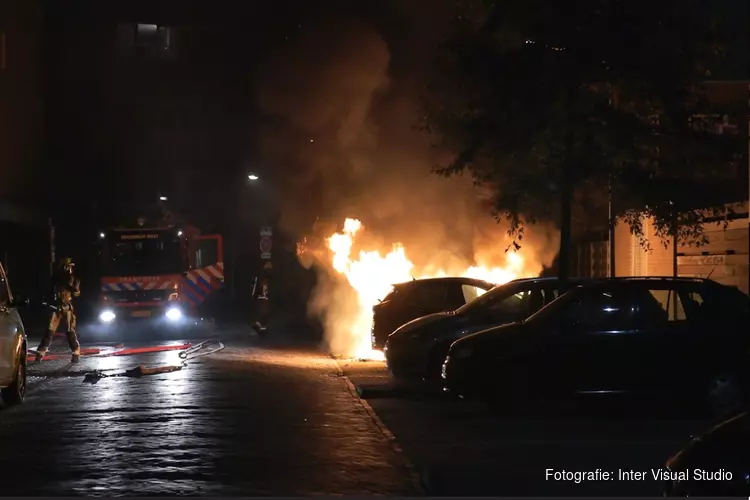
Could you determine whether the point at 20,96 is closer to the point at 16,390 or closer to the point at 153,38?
the point at 153,38

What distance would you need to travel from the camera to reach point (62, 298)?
17797 mm

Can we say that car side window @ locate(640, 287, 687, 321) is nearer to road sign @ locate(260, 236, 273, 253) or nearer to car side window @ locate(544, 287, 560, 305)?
car side window @ locate(544, 287, 560, 305)

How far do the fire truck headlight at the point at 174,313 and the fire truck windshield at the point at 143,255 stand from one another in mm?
863

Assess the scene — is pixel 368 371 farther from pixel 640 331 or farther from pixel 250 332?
pixel 250 332

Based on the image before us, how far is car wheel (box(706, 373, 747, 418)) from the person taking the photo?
433 inches

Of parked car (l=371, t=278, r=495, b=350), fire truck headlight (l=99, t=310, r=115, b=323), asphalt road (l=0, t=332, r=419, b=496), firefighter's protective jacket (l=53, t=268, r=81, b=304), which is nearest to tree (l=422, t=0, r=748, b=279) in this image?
parked car (l=371, t=278, r=495, b=350)

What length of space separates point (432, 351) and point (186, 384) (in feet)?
10.9

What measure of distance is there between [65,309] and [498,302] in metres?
7.77

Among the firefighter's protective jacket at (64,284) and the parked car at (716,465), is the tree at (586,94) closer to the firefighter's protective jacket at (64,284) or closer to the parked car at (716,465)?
the firefighter's protective jacket at (64,284)

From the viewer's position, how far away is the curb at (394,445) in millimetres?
7840

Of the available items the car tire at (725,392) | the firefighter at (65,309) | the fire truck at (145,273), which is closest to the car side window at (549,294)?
the car tire at (725,392)

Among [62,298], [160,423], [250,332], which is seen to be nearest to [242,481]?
[160,423]

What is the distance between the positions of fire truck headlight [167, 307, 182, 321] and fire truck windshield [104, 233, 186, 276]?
0.86m

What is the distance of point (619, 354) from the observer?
11.1m
